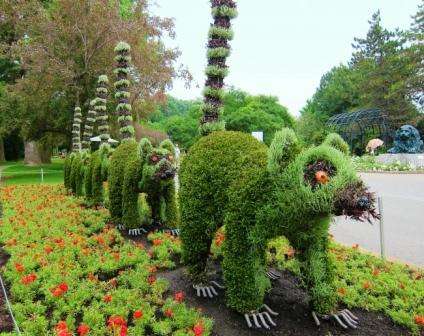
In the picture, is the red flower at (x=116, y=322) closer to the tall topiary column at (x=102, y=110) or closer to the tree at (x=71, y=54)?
the tall topiary column at (x=102, y=110)

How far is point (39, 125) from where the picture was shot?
26.6 metres

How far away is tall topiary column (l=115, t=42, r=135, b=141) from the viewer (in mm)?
10922

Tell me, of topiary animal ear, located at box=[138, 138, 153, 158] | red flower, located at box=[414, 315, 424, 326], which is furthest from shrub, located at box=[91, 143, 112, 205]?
red flower, located at box=[414, 315, 424, 326]

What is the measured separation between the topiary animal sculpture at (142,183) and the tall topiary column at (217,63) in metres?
1.76

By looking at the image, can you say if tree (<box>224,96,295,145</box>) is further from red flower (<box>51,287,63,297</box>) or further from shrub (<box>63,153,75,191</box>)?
red flower (<box>51,287,63,297</box>)

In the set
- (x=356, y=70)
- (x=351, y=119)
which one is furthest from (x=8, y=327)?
(x=356, y=70)

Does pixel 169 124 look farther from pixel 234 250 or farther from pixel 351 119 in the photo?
pixel 234 250

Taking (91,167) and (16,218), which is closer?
(16,218)

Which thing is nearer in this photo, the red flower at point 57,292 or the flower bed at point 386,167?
the red flower at point 57,292

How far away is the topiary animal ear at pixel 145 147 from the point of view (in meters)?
8.20

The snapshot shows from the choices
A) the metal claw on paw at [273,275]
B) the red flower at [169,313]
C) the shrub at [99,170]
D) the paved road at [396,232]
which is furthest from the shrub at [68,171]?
the red flower at [169,313]

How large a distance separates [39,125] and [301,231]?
25.4 metres

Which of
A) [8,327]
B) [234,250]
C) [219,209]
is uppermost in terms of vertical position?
[219,209]

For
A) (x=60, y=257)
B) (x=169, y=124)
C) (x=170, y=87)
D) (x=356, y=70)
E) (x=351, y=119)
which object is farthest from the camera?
(x=169, y=124)
